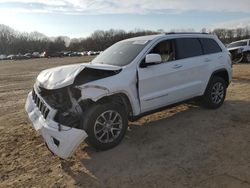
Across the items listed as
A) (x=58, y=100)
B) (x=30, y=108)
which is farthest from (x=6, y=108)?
(x=58, y=100)

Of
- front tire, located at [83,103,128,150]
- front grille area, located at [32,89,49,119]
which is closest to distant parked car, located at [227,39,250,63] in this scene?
front tire, located at [83,103,128,150]

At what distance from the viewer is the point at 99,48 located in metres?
108

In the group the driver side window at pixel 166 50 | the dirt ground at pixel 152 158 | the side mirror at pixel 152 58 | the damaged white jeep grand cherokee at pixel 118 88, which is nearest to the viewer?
the dirt ground at pixel 152 158

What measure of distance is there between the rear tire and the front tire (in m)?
2.76

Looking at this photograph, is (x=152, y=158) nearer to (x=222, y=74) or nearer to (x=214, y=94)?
(x=214, y=94)

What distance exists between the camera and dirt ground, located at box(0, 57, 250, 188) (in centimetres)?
443

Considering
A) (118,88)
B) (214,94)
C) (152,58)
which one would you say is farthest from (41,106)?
(214,94)

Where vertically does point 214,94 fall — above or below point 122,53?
below

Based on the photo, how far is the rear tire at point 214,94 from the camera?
24.7 ft

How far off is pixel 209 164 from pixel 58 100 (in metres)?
2.63

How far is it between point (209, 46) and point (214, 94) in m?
1.16

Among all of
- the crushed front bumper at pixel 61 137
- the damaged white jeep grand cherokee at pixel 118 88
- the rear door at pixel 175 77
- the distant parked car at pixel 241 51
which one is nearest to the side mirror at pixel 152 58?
the damaged white jeep grand cherokee at pixel 118 88

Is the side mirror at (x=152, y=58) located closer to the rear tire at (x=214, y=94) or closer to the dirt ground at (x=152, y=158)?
the dirt ground at (x=152, y=158)

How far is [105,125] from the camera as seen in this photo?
5324 mm
